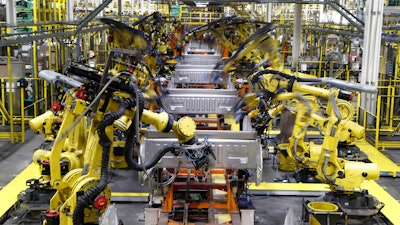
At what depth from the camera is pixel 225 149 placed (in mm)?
5047

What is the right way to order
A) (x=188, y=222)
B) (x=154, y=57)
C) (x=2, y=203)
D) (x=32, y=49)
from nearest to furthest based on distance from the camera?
(x=188, y=222)
(x=2, y=203)
(x=154, y=57)
(x=32, y=49)

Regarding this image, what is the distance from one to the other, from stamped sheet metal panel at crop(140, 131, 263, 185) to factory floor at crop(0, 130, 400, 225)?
0.73 meters

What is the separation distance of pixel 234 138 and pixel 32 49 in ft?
29.3

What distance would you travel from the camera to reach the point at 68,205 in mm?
5547

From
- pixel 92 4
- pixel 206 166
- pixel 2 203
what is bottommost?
pixel 2 203

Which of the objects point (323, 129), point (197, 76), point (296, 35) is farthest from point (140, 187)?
point (296, 35)

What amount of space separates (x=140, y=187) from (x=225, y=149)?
3.91 m

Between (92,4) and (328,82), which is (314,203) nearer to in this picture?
(328,82)

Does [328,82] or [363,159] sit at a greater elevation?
[328,82]

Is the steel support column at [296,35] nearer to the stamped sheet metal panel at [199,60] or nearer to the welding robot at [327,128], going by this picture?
the stamped sheet metal panel at [199,60]

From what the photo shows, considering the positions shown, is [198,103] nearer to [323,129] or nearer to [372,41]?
[323,129]

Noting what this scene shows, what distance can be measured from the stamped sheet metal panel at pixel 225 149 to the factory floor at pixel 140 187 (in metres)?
0.73

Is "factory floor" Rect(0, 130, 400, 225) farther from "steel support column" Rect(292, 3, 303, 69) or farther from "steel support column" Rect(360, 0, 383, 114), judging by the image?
"steel support column" Rect(292, 3, 303, 69)

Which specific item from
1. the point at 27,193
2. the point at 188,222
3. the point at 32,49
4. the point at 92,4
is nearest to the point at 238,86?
the point at 188,222
